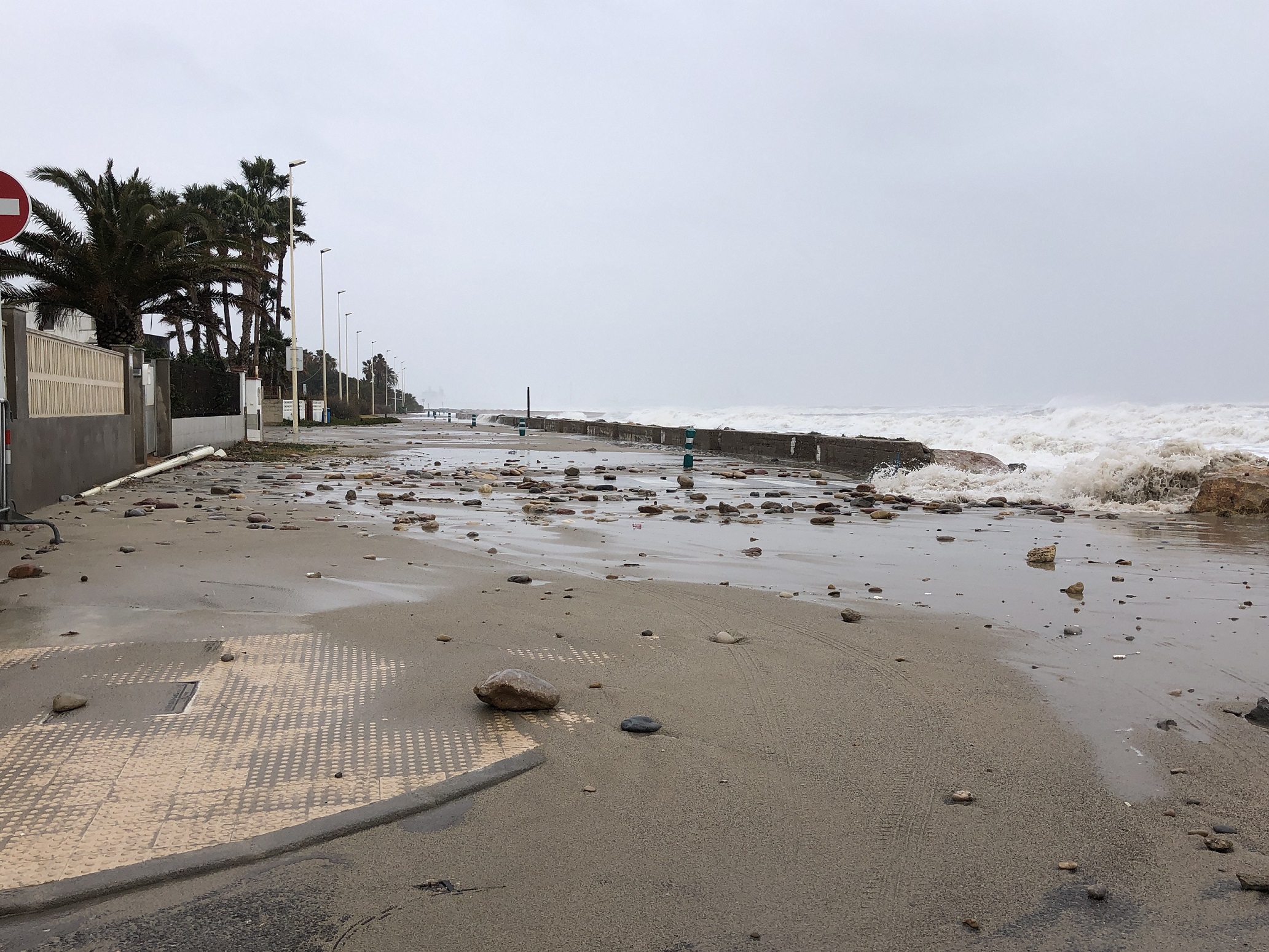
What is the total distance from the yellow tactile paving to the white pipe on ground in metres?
9.03

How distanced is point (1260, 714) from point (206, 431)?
74.9 ft

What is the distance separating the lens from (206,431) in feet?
74.3

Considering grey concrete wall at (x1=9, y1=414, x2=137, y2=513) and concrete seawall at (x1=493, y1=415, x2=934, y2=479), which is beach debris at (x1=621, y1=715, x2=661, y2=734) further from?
concrete seawall at (x1=493, y1=415, x2=934, y2=479)

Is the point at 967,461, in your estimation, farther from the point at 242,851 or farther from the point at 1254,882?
the point at 242,851

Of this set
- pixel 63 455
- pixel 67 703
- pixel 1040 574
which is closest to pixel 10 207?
pixel 67 703

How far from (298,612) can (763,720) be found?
2976 millimetres

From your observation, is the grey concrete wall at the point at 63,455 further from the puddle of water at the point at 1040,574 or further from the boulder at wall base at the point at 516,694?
the boulder at wall base at the point at 516,694

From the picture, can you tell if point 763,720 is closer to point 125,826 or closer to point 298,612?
point 125,826

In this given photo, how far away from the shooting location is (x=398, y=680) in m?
4.19

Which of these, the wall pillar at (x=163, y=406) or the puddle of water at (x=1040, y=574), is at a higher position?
Result: the wall pillar at (x=163, y=406)

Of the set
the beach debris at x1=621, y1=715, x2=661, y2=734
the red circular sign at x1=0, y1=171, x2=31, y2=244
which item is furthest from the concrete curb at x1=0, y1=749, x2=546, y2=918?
the red circular sign at x1=0, y1=171, x2=31, y2=244

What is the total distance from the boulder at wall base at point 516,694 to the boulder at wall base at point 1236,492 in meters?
12.1

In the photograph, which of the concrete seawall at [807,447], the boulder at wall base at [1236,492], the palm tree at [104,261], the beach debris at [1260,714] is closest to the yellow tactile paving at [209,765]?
the beach debris at [1260,714]

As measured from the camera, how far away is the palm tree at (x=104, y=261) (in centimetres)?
2183
